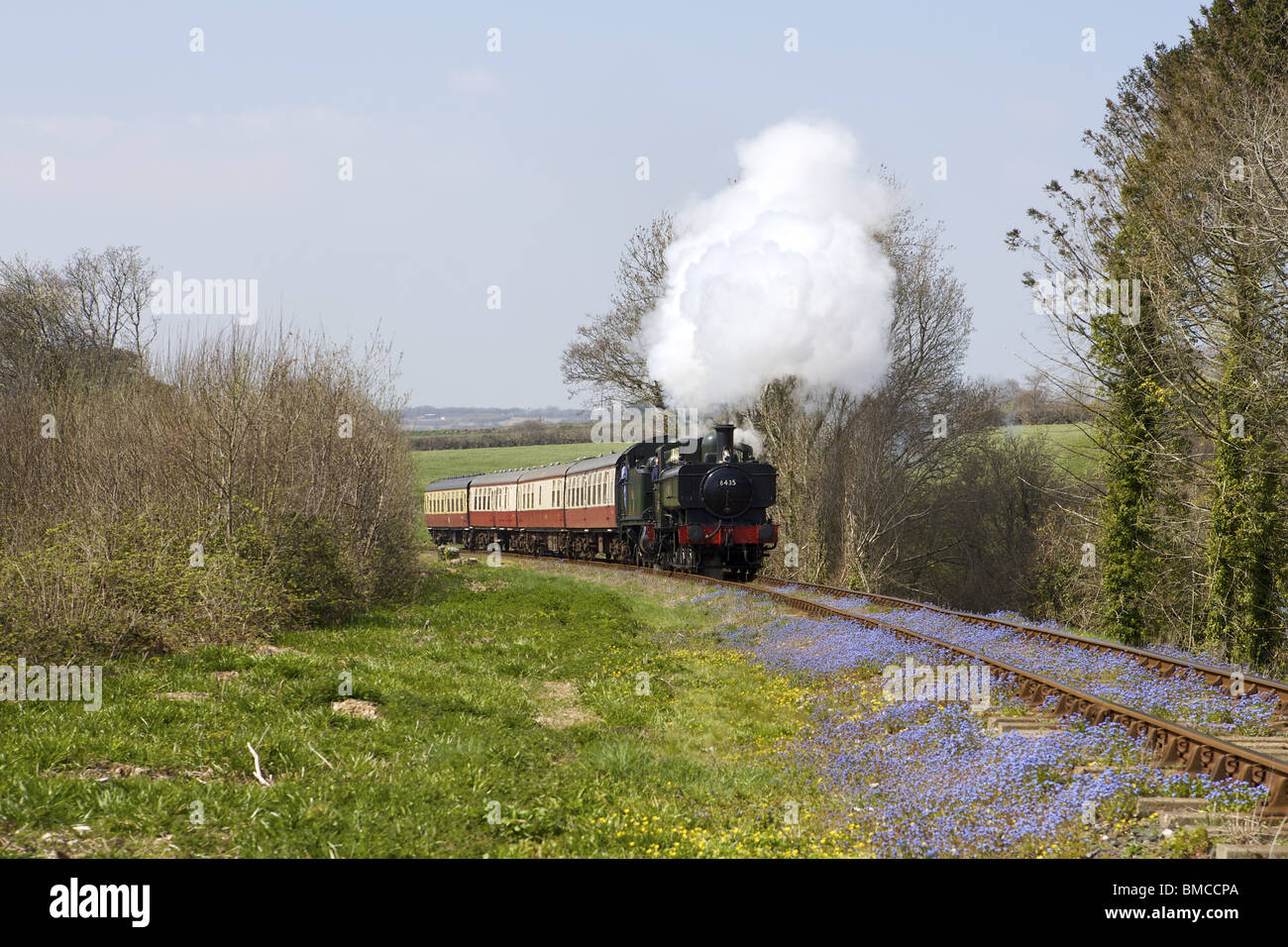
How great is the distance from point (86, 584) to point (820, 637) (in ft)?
32.5

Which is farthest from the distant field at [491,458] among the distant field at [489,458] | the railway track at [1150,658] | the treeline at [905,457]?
the railway track at [1150,658]

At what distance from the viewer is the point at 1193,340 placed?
22469mm

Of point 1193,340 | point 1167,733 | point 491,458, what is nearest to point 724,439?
point 1193,340

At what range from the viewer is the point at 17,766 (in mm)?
7453

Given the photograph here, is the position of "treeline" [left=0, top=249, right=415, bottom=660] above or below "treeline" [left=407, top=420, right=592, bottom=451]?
below

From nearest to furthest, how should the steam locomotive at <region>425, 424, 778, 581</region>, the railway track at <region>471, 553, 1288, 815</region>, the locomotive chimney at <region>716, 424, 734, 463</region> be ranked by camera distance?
the railway track at <region>471, 553, 1288, 815</region> → the steam locomotive at <region>425, 424, 778, 581</region> → the locomotive chimney at <region>716, 424, 734, 463</region>

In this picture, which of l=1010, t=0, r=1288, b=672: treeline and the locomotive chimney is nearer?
l=1010, t=0, r=1288, b=672: treeline

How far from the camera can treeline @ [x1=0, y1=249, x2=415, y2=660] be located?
40.6 feet

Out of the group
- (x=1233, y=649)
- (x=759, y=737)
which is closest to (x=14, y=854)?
(x=759, y=737)

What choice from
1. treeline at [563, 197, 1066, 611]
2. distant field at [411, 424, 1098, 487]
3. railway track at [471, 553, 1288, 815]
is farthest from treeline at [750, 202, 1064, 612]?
distant field at [411, 424, 1098, 487]

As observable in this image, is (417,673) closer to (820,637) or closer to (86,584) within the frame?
(86,584)

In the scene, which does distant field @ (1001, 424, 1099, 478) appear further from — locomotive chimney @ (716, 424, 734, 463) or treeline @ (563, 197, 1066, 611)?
locomotive chimney @ (716, 424, 734, 463)

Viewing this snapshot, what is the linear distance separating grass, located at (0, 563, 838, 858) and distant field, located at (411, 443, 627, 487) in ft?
192

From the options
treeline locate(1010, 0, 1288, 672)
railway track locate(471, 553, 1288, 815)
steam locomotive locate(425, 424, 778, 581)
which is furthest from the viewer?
steam locomotive locate(425, 424, 778, 581)
